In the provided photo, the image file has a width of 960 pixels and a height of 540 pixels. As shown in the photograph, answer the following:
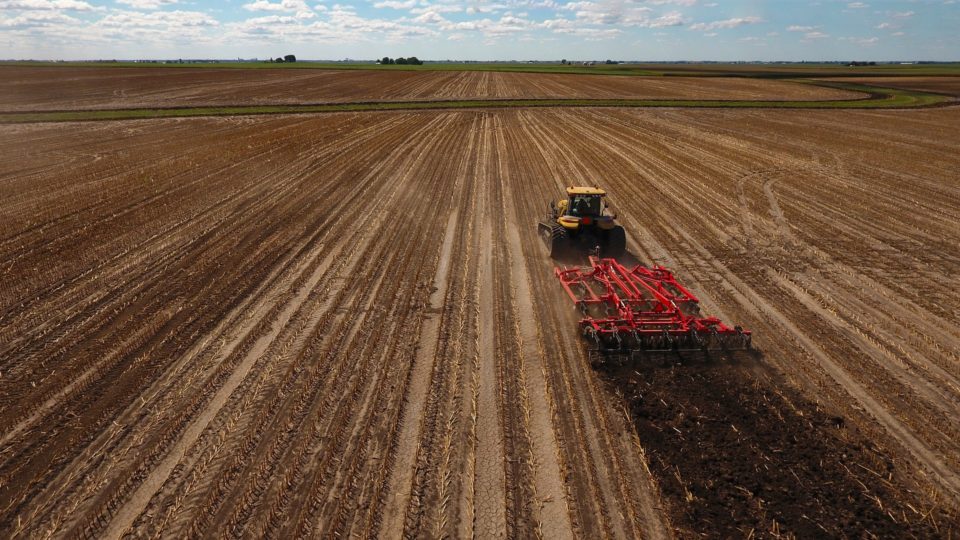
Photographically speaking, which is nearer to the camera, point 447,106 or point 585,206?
point 585,206

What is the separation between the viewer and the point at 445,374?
7.96 meters

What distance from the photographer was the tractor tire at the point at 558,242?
1269cm

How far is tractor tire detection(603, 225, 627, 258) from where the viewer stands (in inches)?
505

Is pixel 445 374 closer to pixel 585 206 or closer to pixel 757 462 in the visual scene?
pixel 757 462

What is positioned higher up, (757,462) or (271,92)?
(271,92)

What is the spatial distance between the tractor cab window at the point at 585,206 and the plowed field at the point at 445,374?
1.68 metres

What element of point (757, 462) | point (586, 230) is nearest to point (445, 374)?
point (757, 462)

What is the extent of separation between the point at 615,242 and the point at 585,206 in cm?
123

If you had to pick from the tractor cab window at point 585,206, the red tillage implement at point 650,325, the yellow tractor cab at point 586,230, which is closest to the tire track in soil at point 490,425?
the red tillage implement at point 650,325

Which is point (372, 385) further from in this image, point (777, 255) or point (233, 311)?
point (777, 255)

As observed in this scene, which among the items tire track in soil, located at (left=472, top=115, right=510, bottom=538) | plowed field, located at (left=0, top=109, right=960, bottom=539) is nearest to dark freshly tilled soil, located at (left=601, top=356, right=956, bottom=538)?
plowed field, located at (left=0, top=109, right=960, bottom=539)

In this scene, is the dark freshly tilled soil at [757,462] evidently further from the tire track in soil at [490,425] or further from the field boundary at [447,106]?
the field boundary at [447,106]

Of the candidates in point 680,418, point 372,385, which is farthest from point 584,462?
point 372,385

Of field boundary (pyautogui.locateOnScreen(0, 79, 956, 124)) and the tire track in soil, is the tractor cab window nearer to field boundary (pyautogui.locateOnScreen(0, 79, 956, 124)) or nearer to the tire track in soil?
the tire track in soil
